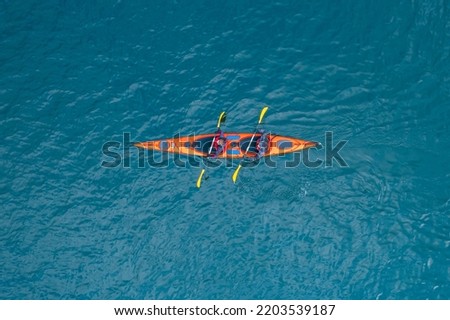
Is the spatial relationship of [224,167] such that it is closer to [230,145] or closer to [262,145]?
[230,145]

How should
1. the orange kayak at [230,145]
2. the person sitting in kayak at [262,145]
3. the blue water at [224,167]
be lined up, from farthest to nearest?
the orange kayak at [230,145]
the person sitting in kayak at [262,145]
the blue water at [224,167]

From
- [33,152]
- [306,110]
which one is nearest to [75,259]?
[33,152]

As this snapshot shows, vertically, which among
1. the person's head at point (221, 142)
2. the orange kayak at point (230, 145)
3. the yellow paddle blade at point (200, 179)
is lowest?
the yellow paddle blade at point (200, 179)

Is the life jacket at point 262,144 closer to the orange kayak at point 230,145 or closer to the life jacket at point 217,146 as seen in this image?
the orange kayak at point 230,145

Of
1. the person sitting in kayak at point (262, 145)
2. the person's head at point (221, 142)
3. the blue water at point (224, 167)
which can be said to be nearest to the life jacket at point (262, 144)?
the person sitting in kayak at point (262, 145)

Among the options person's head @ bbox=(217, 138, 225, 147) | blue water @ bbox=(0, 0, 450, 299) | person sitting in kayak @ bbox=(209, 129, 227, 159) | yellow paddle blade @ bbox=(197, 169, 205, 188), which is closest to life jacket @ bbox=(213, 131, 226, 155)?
person sitting in kayak @ bbox=(209, 129, 227, 159)

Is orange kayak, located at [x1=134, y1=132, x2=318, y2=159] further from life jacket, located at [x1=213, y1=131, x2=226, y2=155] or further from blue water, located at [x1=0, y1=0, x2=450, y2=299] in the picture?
blue water, located at [x1=0, y1=0, x2=450, y2=299]
